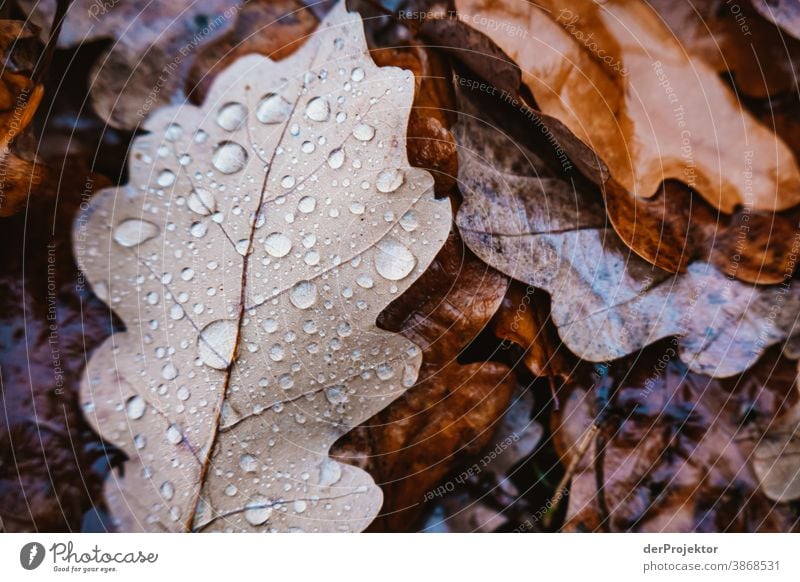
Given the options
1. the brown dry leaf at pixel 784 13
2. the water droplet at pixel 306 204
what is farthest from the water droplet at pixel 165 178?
the brown dry leaf at pixel 784 13

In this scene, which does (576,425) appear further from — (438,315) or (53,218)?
(53,218)

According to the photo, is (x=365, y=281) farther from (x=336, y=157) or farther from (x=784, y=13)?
(x=784, y=13)

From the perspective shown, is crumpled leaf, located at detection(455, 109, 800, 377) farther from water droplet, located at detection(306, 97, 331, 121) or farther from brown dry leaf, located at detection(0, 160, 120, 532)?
brown dry leaf, located at detection(0, 160, 120, 532)

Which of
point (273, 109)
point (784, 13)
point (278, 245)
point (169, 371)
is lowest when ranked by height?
point (169, 371)

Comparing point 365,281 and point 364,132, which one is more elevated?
point 364,132

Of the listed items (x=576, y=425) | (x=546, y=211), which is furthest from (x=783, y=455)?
(x=546, y=211)

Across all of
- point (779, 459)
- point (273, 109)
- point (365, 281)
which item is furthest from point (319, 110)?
point (779, 459)

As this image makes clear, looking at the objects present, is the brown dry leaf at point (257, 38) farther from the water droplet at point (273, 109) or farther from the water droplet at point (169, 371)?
the water droplet at point (169, 371)
